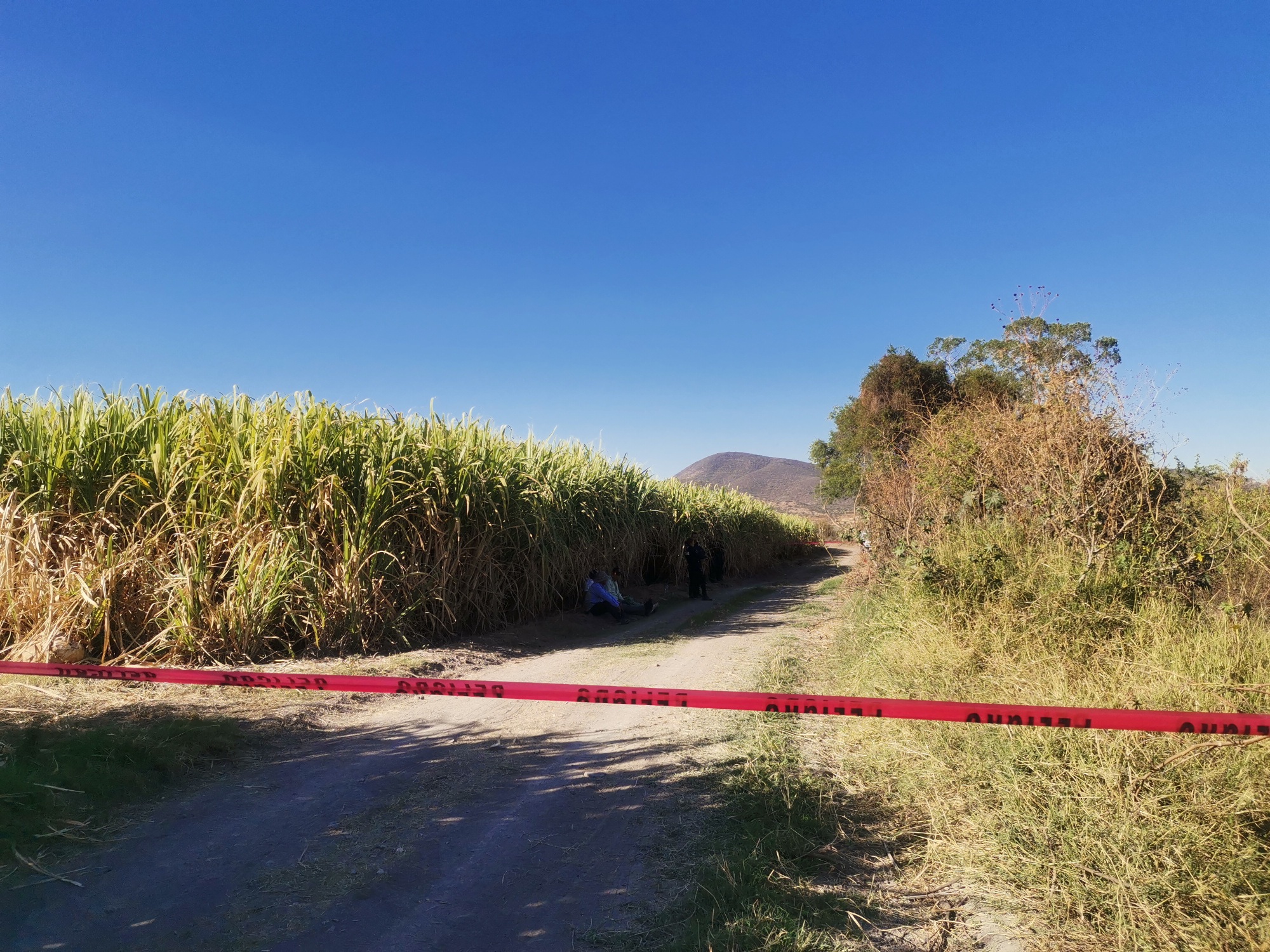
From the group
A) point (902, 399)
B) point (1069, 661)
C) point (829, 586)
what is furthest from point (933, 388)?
point (1069, 661)

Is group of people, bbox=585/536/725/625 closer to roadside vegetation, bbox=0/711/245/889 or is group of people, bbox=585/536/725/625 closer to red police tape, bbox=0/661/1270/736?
roadside vegetation, bbox=0/711/245/889

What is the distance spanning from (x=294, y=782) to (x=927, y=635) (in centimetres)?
539

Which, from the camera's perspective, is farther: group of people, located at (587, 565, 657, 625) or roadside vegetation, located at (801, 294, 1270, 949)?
group of people, located at (587, 565, 657, 625)

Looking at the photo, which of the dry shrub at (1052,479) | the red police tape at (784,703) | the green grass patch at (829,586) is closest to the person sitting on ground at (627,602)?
the dry shrub at (1052,479)

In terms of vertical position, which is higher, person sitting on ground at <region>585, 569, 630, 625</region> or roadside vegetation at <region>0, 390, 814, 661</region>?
roadside vegetation at <region>0, 390, 814, 661</region>

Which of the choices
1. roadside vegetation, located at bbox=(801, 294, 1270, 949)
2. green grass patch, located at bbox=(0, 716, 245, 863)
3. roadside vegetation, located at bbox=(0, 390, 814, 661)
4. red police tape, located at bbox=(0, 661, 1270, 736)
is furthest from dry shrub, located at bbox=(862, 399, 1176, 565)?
green grass patch, located at bbox=(0, 716, 245, 863)

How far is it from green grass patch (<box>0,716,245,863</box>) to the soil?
0.25 m

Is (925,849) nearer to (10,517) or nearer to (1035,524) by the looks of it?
(1035,524)

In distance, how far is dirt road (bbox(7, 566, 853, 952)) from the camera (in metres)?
2.98

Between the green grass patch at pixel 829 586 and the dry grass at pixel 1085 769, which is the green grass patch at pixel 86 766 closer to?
the dry grass at pixel 1085 769

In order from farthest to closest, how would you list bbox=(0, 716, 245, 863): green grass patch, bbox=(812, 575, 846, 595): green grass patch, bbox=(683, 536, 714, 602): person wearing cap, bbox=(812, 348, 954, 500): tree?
1. bbox=(812, 348, 954, 500): tree
2. bbox=(812, 575, 846, 595): green grass patch
3. bbox=(683, 536, 714, 602): person wearing cap
4. bbox=(0, 716, 245, 863): green grass patch

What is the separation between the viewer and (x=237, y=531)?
7.82 m

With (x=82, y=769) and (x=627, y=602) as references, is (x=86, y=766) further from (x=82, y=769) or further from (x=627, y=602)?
(x=627, y=602)

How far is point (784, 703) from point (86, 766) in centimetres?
430
